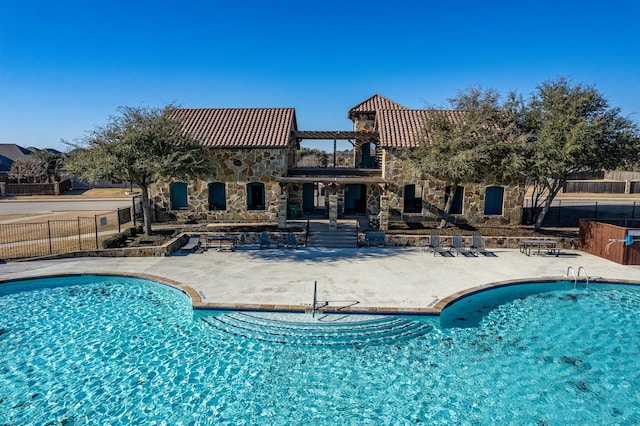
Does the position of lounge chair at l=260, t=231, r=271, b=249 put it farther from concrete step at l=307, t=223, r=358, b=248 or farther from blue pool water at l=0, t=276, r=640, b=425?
blue pool water at l=0, t=276, r=640, b=425

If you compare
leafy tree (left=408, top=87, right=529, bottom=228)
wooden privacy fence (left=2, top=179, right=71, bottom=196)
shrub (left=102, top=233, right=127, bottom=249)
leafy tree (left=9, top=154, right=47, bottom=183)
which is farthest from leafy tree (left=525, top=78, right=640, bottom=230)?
leafy tree (left=9, top=154, right=47, bottom=183)

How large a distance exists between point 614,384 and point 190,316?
11.2 m

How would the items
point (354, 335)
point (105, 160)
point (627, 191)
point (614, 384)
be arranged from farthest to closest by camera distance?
point (627, 191) < point (105, 160) < point (354, 335) < point (614, 384)

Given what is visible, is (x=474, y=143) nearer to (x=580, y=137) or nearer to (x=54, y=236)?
(x=580, y=137)

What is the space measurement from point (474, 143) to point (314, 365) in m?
16.1

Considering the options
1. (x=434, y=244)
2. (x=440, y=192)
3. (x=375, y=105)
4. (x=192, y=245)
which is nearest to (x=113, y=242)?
(x=192, y=245)

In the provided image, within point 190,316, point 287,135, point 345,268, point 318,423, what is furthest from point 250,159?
point 318,423

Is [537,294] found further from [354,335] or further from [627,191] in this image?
[627,191]

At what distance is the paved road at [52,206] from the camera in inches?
1273

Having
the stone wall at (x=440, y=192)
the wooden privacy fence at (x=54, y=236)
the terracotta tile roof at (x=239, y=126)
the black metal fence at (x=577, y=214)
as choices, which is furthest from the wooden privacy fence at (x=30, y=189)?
the black metal fence at (x=577, y=214)

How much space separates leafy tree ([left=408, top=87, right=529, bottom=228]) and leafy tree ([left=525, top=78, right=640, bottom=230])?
3.62 feet

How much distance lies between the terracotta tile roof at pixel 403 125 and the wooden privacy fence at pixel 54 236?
16.5 meters

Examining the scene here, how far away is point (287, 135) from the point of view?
2425cm

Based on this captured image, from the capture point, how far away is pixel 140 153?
1820cm
